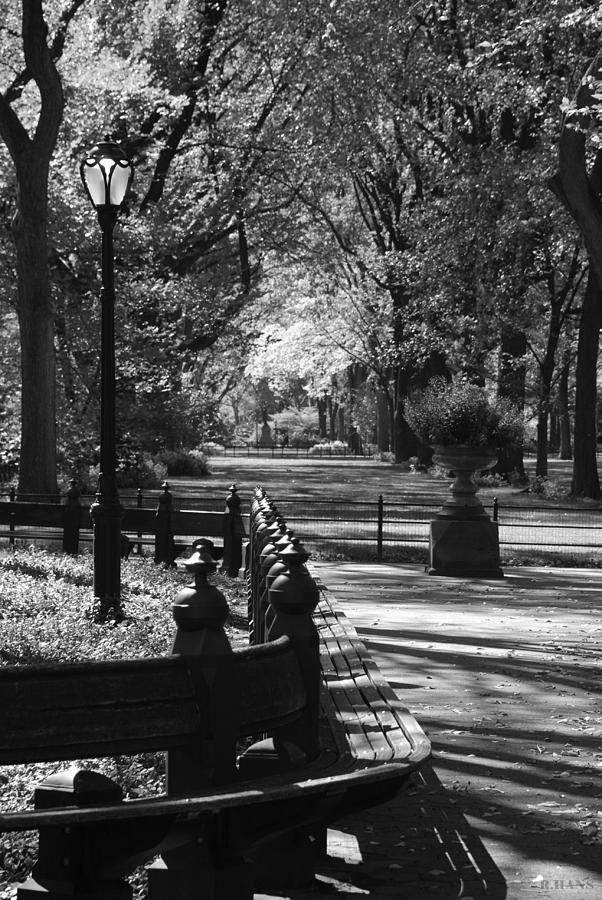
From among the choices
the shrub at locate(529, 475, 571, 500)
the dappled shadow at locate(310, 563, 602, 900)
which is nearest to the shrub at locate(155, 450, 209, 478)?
the shrub at locate(529, 475, 571, 500)

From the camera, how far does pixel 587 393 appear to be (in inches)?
1258

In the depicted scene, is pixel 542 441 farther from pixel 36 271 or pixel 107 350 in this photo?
pixel 107 350

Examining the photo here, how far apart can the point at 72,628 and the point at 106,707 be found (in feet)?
20.1

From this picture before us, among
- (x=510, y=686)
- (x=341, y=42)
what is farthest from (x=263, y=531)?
(x=341, y=42)

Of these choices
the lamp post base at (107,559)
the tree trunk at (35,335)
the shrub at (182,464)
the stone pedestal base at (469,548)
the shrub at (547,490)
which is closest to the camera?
the lamp post base at (107,559)

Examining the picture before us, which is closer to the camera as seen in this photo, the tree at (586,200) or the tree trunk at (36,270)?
the tree at (586,200)

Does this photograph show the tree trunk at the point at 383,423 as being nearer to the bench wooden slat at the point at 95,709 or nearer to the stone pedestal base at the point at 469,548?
the stone pedestal base at the point at 469,548

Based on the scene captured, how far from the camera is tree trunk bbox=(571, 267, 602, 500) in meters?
31.1

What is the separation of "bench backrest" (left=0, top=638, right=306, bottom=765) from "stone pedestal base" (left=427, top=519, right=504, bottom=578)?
12.9 m

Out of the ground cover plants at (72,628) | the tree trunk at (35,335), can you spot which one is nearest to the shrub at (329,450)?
the tree trunk at (35,335)

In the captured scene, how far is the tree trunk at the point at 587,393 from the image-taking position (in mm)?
31078

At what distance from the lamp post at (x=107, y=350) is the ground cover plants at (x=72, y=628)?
1.22 ft

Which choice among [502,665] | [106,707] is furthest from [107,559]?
[106,707]

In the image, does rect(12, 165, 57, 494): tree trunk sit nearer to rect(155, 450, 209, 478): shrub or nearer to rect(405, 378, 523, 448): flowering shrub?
rect(405, 378, 523, 448): flowering shrub
